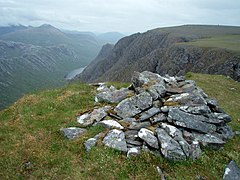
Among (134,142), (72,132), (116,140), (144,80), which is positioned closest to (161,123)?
(134,142)

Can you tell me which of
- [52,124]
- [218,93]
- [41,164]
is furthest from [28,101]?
[218,93]

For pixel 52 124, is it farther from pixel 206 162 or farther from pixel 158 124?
pixel 206 162

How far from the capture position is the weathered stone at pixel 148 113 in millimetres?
18475

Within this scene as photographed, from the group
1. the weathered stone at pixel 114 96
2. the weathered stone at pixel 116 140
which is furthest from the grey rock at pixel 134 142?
the weathered stone at pixel 114 96

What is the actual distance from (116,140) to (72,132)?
11.7 ft

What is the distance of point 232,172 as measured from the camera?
48.3ft

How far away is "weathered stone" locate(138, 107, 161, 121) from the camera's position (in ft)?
60.6

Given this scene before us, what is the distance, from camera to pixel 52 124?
1952cm

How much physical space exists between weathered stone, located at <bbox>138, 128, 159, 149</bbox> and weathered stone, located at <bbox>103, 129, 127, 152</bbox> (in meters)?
1.16

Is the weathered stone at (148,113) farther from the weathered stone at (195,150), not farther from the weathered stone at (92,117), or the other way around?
the weathered stone at (195,150)

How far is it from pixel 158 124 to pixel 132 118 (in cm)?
204

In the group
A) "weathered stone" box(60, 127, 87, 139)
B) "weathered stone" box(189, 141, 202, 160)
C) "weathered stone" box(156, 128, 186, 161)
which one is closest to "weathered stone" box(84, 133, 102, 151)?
"weathered stone" box(60, 127, 87, 139)

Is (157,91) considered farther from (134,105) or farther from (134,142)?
(134,142)

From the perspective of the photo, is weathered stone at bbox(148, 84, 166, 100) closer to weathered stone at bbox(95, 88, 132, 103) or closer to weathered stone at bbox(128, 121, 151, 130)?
weathered stone at bbox(95, 88, 132, 103)
